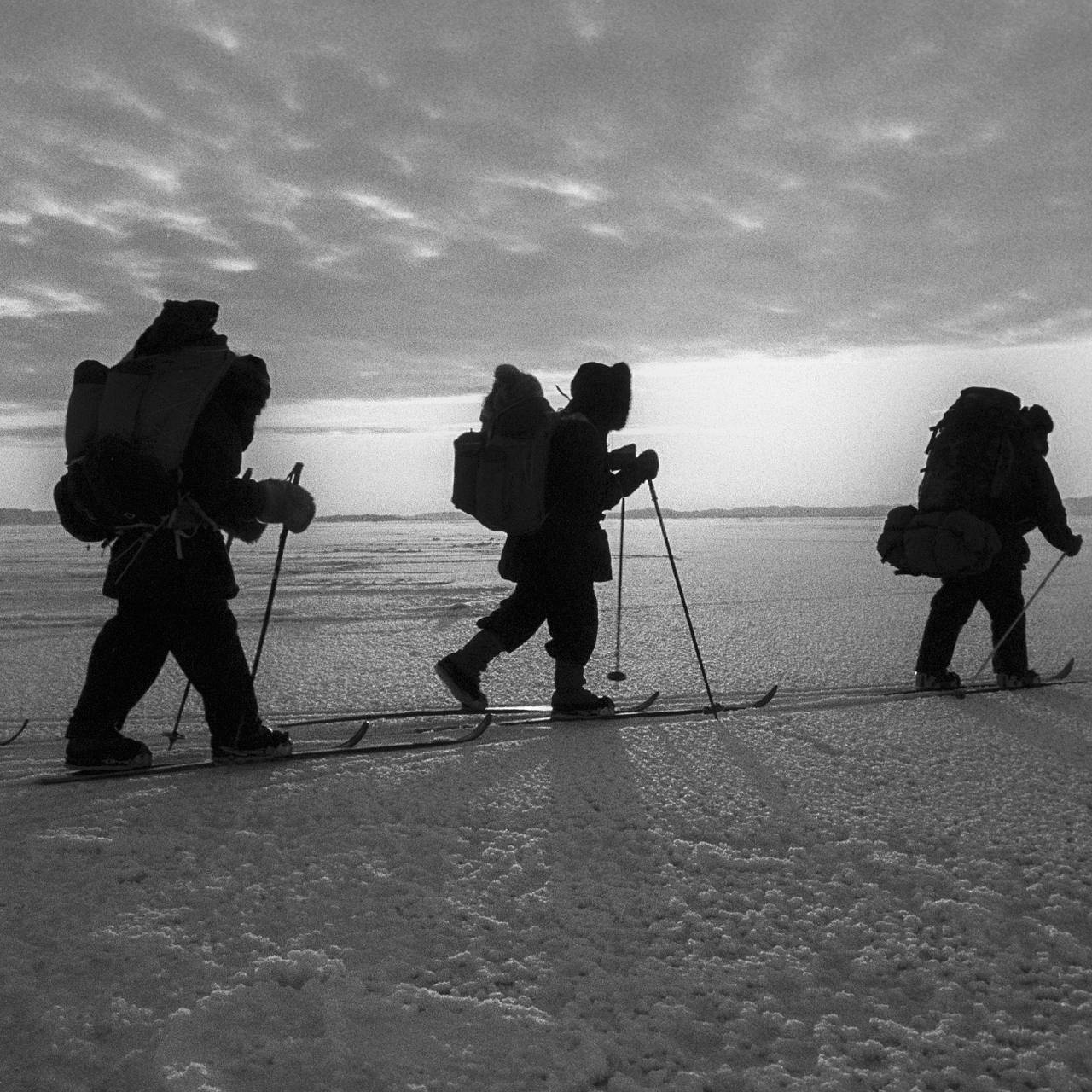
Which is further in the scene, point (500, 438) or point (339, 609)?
point (339, 609)

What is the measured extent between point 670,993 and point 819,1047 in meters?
0.25

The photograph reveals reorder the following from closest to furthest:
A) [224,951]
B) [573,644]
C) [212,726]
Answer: [224,951] < [212,726] < [573,644]

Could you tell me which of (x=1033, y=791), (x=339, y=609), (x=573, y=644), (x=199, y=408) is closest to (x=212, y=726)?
(x=199, y=408)

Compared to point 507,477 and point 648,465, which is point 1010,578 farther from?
point 507,477

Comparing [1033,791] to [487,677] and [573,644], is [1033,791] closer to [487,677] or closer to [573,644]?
[573,644]

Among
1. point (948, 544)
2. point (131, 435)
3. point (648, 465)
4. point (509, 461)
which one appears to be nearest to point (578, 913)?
point (131, 435)

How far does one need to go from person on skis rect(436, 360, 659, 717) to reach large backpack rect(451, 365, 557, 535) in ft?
0.41

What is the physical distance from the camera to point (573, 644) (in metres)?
4.20

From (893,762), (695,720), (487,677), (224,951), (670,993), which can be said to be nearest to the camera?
(670,993)

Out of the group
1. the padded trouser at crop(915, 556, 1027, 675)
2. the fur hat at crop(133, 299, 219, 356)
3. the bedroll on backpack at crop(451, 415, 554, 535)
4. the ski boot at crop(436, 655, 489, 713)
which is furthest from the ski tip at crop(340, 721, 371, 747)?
the padded trouser at crop(915, 556, 1027, 675)

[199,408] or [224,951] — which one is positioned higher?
[199,408]

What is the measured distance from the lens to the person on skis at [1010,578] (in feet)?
15.8

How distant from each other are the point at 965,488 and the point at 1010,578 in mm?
565

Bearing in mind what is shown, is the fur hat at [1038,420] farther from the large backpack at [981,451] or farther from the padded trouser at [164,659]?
the padded trouser at [164,659]
